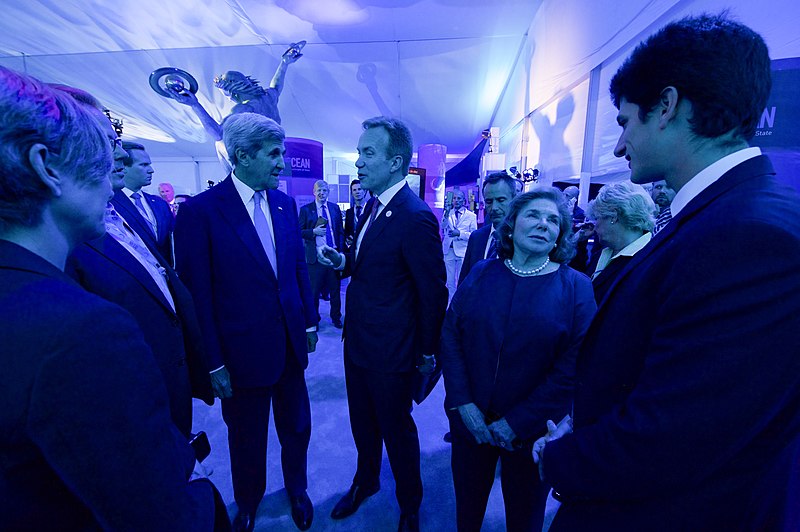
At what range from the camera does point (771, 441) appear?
0.61 meters

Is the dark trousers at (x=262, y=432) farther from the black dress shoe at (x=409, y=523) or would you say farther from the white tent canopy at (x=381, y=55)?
the white tent canopy at (x=381, y=55)

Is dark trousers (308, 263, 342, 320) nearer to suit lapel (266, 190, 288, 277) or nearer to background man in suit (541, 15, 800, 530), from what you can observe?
suit lapel (266, 190, 288, 277)

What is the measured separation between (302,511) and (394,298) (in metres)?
1.23

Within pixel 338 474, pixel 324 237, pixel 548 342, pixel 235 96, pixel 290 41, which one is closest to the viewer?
pixel 548 342

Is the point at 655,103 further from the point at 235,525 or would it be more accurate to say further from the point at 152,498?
the point at 235,525

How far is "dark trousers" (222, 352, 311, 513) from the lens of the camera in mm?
1705

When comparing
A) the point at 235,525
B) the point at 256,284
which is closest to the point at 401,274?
the point at 256,284

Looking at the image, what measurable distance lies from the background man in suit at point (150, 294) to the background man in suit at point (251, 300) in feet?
0.75

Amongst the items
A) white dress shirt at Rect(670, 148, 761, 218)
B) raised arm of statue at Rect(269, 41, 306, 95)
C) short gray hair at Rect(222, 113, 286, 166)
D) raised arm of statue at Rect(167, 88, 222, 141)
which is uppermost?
Result: raised arm of statue at Rect(269, 41, 306, 95)

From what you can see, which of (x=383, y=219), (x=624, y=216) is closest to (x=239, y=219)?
(x=383, y=219)

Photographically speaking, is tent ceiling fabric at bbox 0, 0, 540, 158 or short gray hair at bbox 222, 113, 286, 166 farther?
tent ceiling fabric at bbox 0, 0, 540, 158

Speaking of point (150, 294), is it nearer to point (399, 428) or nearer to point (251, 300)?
point (251, 300)

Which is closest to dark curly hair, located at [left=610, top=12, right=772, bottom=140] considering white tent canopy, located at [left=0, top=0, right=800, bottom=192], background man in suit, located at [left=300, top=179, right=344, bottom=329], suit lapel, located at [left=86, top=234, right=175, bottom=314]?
suit lapel, located at [left=86, top=234, right=175, bottom=314]

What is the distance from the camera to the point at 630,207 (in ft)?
6.01
